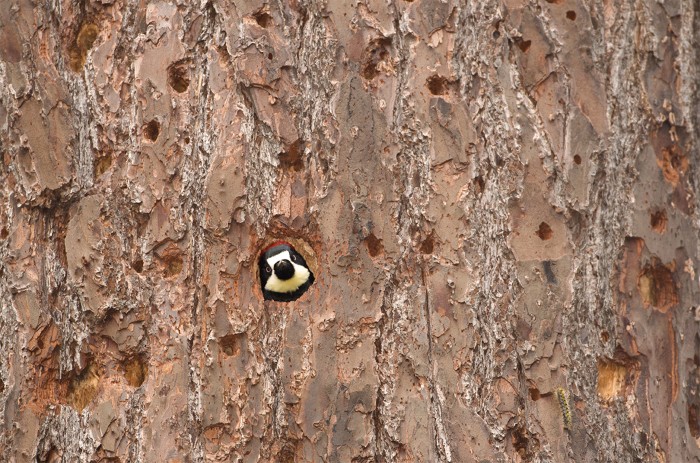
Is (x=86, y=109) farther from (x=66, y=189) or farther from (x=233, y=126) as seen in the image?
Answer: (x=233, y=126)

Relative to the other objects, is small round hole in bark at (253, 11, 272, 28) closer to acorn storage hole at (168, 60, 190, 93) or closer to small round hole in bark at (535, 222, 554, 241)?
acorn storage hole at (168, 60, 190, 93)

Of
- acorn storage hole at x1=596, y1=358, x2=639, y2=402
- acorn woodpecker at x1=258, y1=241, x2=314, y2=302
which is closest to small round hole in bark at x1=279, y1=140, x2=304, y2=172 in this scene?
acorn woodpecker at x1=258, y1=241, x2=314, y2=302

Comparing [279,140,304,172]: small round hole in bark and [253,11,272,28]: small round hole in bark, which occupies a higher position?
[253,11,272,28]: small round hole in bark

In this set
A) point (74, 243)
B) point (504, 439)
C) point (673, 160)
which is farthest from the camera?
point (673, 160)

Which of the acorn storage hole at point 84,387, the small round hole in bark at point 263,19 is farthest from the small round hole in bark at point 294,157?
the acorn storage hole at point 84,387

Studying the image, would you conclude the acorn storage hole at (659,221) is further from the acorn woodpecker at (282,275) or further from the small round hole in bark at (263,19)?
the small round hole in bark at (263,19)

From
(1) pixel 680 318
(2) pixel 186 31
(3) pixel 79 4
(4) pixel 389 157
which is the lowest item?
(1) pixel 680 318

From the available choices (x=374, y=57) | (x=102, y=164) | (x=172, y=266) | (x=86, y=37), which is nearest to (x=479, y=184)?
(x=374, y=57)

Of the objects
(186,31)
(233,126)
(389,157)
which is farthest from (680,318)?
(186,31)

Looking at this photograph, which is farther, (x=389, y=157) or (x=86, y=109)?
(x=86, y=109)
